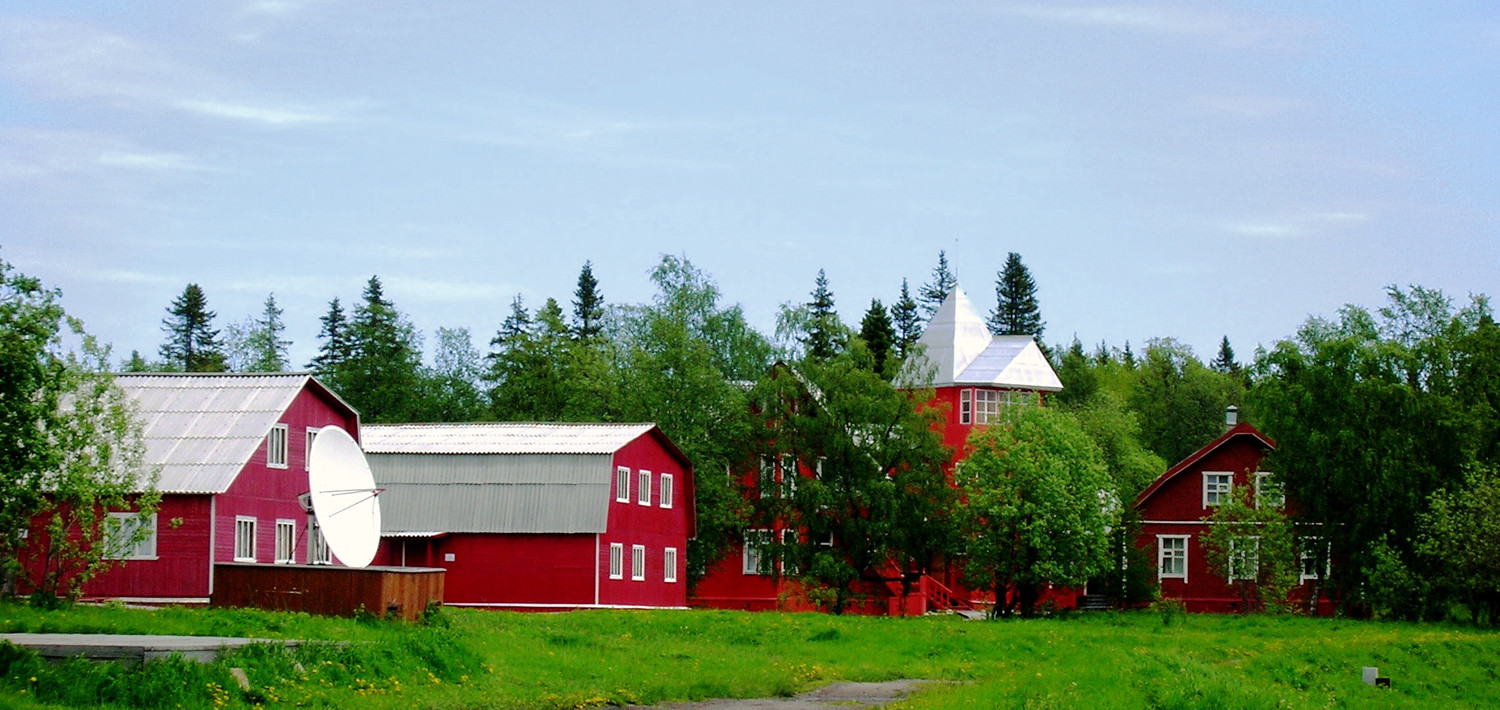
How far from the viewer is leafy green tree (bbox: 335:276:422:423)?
291ft

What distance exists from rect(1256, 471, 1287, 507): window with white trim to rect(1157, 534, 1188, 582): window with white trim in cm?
479

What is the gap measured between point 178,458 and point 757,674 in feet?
69.2

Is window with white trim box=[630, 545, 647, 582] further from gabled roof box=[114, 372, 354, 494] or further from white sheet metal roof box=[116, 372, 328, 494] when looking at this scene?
white sheet metal roof box=[116, 372, 328, 494]

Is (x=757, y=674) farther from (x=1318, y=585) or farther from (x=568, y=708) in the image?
(x=1318, y=585)

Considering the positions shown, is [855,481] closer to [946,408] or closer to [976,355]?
[946,408]

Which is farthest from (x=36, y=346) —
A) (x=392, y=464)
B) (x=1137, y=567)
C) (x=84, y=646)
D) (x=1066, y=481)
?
(x=1137, y=567)

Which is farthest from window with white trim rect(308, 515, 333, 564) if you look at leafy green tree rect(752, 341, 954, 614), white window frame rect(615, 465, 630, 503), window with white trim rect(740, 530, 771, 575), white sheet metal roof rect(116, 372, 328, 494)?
window with white trim rect(740, 530, 771, 575)

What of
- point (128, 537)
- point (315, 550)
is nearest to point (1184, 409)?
point (315, 550)

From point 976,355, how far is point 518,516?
1228 inches

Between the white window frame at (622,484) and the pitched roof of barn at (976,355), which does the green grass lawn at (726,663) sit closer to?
the white window frame at (622,484)

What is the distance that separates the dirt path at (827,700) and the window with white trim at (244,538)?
67.0 ft

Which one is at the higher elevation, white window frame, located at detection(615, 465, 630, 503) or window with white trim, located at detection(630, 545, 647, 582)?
white window frame, located at detection(615, 465, 630, 503)

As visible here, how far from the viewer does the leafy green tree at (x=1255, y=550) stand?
182 feet

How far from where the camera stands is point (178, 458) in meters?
42.2
